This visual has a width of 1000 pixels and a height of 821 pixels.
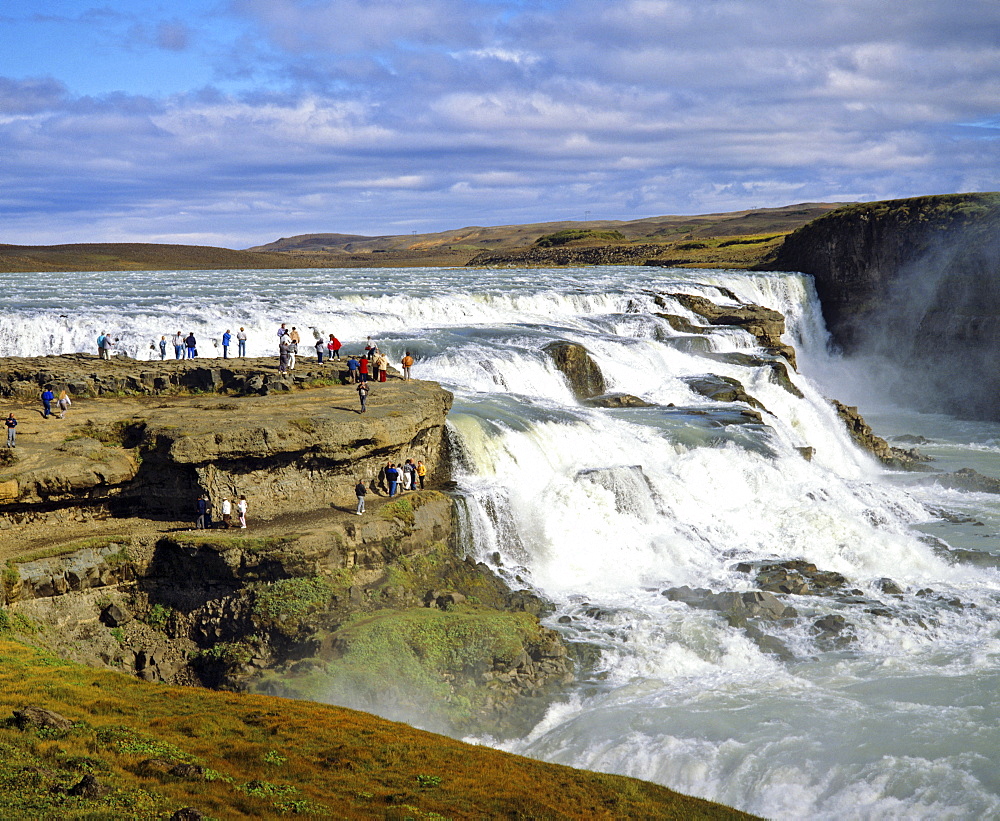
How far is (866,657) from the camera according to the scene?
18.5 meters

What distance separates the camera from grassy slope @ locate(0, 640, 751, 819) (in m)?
9.25

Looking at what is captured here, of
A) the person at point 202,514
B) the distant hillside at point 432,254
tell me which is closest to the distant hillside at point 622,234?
the distant hillside at point 432,254

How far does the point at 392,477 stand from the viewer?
22047 millimetres

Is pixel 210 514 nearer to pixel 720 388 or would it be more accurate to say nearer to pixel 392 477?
pixel 392 477

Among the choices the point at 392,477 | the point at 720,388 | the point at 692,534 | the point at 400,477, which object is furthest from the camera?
the point at 720,388

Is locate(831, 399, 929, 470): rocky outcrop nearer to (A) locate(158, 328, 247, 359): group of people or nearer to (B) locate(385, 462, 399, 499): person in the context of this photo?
(B) locate(385, 462, 399, 499): person

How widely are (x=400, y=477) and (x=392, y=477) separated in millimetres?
566

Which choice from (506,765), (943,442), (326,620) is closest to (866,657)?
(506,765)

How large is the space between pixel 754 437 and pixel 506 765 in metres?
18.7

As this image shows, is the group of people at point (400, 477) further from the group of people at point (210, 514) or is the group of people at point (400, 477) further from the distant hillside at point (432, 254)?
the distant hillside at point (432, 254)

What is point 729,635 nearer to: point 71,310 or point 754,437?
point 754,437

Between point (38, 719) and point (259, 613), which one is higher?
point (38, 719)

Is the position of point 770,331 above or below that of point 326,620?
above

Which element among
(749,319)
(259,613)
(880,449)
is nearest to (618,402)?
(880,449)
